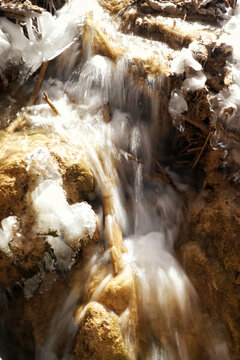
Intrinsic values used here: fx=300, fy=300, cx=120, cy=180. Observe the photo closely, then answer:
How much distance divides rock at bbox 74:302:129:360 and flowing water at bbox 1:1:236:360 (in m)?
0.09

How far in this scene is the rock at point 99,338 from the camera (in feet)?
7.79

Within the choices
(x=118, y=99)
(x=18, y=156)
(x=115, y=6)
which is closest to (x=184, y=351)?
(x=18, y=156)

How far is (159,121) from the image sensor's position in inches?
141

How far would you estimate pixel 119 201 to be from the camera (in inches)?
126

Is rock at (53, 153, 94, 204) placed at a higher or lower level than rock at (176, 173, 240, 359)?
higher

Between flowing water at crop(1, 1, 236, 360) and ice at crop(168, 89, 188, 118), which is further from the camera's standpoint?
ice at crop(168, 89, 188, 118)

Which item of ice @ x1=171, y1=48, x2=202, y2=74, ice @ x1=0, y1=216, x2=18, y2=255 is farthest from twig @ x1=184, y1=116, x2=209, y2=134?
ice @ x1=0, y1=216, x2=18, y2=255

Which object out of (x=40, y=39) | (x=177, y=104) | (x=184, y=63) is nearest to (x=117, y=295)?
(x=177, y=104)

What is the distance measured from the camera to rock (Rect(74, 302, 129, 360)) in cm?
238

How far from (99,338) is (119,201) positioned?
4.37 feet

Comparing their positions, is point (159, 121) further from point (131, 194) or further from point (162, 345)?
point (162, 345)

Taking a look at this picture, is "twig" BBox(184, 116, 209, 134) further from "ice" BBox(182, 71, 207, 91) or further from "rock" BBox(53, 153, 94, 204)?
"rock" BBox(53, 153, 94, 204)

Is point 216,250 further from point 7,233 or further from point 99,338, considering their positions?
point 7,233

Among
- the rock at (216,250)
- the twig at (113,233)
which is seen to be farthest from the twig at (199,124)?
the twig at (113,233)
